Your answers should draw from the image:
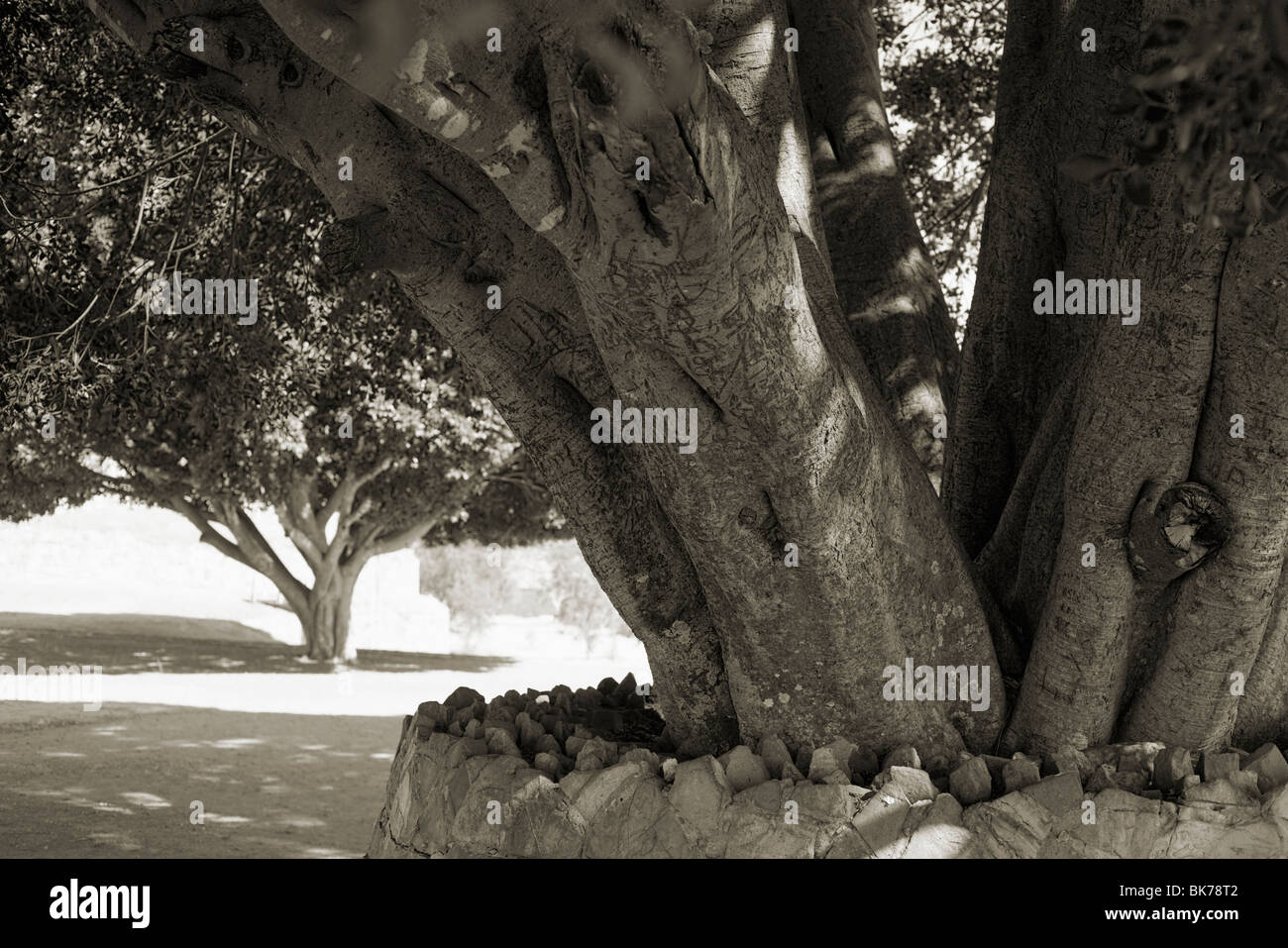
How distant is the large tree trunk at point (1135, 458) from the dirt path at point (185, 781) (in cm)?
561

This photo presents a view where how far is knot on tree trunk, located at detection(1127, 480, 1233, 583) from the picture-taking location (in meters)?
4.14

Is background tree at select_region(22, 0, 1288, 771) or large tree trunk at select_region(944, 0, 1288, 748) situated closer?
background tree at select_region(22, 0, 1288, 771)

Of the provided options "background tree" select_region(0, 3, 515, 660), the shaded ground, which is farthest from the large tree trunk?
the shaded ground

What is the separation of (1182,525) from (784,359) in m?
1.61

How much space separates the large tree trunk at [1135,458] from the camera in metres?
4.06

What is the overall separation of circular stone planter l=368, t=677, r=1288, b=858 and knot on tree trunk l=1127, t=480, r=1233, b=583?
0.67m

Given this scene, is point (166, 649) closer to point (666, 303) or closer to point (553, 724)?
point (553, 724)

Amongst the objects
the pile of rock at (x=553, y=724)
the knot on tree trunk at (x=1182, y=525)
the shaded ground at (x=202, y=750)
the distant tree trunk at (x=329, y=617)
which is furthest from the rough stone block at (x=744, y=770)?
the distant tree trunk at (x=329, y=617)

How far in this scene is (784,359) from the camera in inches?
143

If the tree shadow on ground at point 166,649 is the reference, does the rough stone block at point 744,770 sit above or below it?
above

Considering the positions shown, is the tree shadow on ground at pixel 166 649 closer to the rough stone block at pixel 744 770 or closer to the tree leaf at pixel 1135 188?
the rough stone block at pixel 744 770

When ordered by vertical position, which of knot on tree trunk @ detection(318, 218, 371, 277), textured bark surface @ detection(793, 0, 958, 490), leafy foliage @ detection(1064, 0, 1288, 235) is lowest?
leafy foliage @ detection(1064, 0, 1288, 235)

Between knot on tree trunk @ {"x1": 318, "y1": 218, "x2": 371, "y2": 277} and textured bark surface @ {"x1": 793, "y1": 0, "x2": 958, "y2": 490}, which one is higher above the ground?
textured bark surface @ {"x1": 793, "y1": 0, "x2": 958, "y2": 490}

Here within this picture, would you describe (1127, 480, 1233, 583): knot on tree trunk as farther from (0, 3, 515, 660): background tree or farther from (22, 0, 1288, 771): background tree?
(0, 3, 515, 660): background tree
